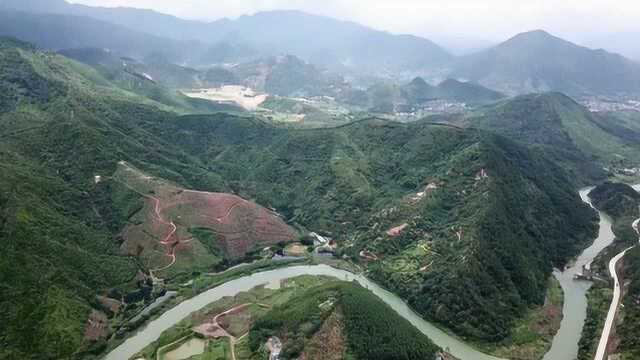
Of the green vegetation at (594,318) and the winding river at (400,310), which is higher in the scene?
the green vegetation at (594,318)

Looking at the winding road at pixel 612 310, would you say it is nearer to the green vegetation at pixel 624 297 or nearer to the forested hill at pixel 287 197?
the green vegetation at pixel 624 297

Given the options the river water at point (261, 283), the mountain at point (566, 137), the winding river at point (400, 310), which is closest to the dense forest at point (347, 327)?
the river water at point (261, 283)

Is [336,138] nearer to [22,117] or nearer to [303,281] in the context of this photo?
[303,281]

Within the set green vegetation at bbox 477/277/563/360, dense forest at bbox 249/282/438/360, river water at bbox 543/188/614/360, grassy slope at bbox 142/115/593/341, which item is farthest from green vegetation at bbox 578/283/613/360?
dense forest at bbox 249/282/438/360

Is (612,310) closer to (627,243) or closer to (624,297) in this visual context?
(624,297)

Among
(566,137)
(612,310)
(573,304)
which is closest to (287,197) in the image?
(573,304)

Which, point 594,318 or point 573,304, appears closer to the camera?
point 594,318

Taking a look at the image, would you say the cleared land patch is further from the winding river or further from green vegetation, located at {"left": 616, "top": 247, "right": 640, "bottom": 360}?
green vegetation, located at {"left": 616, "top": 247, "right": 640, "bottom": 360}

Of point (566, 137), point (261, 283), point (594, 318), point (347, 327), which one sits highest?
point (566, 137)
